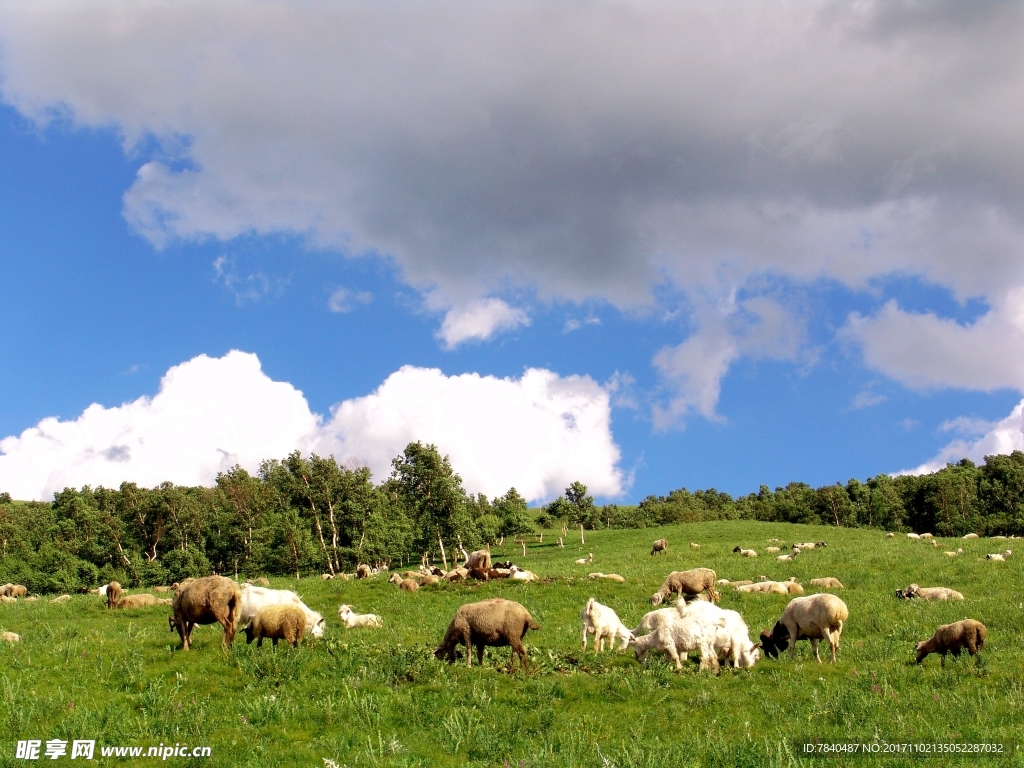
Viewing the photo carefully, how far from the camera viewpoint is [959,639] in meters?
17.6

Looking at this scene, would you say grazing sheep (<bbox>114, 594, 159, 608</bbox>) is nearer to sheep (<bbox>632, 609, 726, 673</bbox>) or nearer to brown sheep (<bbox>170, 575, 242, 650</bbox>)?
brown sheep (<bbox>170, 575, 242, 650</bbox>)

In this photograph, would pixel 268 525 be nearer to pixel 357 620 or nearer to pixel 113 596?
pixel 113 596

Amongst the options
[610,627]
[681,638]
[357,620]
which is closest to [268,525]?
[357,620]

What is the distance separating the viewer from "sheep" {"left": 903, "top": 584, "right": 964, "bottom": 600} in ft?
97.7

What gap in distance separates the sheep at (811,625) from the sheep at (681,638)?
3.19m

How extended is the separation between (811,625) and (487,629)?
9472mm

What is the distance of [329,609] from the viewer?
95.4 feet

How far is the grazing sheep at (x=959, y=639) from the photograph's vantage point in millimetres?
17562

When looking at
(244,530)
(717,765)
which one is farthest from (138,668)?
(244,530)

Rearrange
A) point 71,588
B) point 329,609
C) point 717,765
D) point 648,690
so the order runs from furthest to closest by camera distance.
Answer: point 71,588, point 329,609, point 648,690, point 717,765

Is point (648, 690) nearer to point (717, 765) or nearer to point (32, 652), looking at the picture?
point (717, 765)

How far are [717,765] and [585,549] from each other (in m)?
71.1

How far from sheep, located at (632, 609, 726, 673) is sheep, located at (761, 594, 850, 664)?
3189 millimetres

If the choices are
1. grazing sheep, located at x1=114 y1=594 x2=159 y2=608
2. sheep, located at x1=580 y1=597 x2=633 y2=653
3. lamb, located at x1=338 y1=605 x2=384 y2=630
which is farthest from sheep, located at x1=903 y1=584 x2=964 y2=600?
grazing sheep, located at x1=114 y1=594 x2=159 y2=608
